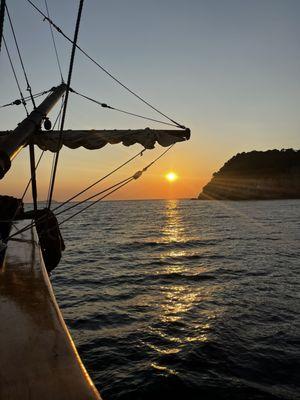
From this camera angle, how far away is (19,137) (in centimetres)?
580

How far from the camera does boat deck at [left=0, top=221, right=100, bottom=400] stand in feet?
6.70

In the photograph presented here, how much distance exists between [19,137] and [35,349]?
4.22 metres

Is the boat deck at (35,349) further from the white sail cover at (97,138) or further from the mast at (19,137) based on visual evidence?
the white sail cover at (97,138)

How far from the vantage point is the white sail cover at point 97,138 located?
1018 cm

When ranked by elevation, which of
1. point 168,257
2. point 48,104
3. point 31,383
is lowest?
point 168,257

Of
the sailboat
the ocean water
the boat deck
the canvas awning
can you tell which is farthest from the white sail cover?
the boat deck

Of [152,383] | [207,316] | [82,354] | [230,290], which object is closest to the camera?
[152,383]

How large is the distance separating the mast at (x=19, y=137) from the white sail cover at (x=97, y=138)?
210cm

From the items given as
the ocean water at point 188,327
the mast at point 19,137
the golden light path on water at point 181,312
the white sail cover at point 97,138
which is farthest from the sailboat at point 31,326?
the golden light path on water at point 181,312

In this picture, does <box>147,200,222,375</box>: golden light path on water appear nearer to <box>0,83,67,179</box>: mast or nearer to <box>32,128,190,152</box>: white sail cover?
<box>0,83,67,179</box>: mast

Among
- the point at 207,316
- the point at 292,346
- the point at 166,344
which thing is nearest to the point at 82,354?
the point at 166,344

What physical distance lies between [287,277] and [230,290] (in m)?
3.76

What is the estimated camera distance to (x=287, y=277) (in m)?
15.2

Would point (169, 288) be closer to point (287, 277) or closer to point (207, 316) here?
point (207, 316)
